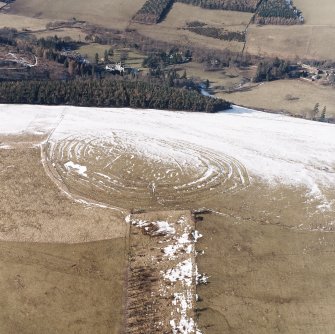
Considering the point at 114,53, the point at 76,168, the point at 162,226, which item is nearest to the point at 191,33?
the point at 114,53

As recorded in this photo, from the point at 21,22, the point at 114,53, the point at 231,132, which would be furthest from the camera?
the point at 21,22

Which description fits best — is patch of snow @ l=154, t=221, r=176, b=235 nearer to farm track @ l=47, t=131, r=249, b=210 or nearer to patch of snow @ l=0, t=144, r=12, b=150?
farm track @ l=47, t=131, r=249, b=210

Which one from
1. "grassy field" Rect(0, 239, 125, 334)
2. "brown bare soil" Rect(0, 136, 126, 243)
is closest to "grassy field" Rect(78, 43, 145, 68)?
"brown bare soil" Rect(0, 136, 126, 243)

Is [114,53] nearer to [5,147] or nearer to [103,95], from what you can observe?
[103,95]

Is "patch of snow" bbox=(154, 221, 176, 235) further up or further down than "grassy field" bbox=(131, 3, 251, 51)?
further down

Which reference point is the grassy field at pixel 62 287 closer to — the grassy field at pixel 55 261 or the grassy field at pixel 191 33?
the grassy field at pixel 55 261

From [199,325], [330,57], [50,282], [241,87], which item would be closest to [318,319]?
[199,325]
